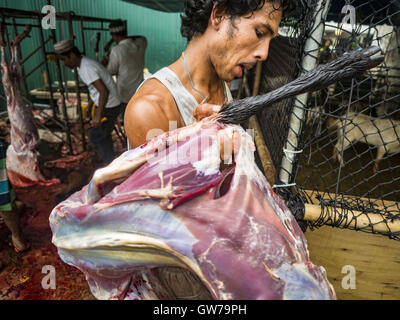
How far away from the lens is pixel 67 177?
4.38 m

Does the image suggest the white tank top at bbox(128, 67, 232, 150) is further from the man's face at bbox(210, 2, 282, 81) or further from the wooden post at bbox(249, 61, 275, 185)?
the wooden post at bbox(249, 61, 275, 185)

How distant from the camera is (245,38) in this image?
45.8 inches

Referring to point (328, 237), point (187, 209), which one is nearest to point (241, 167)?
point (187, 209)

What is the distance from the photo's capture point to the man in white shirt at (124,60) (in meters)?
4.59

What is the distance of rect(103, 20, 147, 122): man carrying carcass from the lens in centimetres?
459

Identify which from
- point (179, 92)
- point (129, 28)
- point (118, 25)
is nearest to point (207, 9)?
point (179, 92)

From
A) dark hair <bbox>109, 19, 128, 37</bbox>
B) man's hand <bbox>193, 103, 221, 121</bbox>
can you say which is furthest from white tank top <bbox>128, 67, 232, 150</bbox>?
dark hair <bbox>109, 19, 128, 37</bbox>

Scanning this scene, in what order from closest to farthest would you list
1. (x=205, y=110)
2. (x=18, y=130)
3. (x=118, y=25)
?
1. (x=205, y=110)
2. (x=18, y=130)
3. (x=118, y=25)

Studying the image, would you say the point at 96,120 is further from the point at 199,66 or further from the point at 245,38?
the point at 245,38

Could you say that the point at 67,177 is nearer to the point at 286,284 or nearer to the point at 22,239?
the point at 22,239

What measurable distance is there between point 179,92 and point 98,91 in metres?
2.99

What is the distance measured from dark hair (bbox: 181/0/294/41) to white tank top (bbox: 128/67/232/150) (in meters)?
0.28

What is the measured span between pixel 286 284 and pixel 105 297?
2.72 ft

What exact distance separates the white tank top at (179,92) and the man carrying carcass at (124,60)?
3569 millimetres
